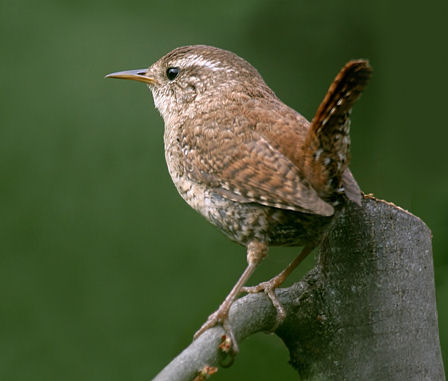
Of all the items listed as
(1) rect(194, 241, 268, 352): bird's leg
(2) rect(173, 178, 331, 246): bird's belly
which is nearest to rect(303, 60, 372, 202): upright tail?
(2) rect(173, 178, 331, 246): bird's belly

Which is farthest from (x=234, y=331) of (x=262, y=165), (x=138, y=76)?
(x=138, y=76)

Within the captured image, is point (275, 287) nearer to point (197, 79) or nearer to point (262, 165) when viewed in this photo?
point (262, 165)

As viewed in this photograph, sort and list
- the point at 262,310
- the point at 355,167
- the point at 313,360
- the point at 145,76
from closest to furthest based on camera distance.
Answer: the point at 262,310
the point at 313,360
the point at 145,76
the point at 355,167

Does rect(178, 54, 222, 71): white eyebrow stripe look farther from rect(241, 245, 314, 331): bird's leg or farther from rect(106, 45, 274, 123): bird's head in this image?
rect(241, 245, 314, 331): bird's leg

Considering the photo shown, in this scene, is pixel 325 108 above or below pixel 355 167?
above

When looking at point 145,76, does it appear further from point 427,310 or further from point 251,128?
point 427,310

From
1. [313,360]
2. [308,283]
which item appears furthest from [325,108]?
[313,360]

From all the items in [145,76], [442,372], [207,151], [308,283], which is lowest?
[442,372]
